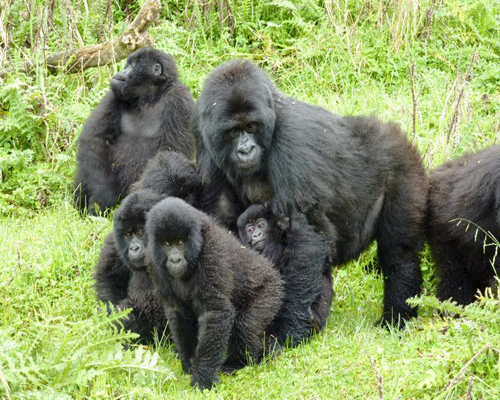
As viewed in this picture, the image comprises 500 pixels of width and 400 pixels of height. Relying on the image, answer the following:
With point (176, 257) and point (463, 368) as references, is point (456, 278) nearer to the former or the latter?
point (463, 368)

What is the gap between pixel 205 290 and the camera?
540cm

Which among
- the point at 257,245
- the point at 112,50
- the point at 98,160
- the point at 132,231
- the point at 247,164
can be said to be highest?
the point at 247,164

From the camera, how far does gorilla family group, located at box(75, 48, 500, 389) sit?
5473 millimetres

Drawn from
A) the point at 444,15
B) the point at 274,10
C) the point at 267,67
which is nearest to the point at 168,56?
the point at 267,67

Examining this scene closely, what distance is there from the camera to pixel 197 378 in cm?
532

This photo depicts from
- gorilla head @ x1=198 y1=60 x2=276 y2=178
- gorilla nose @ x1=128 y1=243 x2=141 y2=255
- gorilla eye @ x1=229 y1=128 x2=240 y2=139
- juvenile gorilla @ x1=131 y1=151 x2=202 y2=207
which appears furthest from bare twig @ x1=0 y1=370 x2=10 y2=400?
gorilla eye @ x1=229 y1=128 x2=240 y2=139

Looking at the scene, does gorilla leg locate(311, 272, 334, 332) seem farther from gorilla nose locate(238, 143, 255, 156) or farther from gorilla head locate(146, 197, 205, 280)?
gorilla head locate(146, 197, 205, 280)

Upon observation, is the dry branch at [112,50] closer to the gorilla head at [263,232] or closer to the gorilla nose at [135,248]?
the gorilla head at [263,232]

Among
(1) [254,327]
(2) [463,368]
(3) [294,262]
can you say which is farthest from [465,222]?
(2) [463,368]

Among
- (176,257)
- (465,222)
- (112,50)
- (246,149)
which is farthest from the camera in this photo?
(112,50)

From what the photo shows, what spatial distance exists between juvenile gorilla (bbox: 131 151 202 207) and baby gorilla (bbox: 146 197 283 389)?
0.89m

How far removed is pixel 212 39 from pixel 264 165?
15.3ft

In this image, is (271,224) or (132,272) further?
(271,224)

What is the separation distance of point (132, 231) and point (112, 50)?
4029 mm
